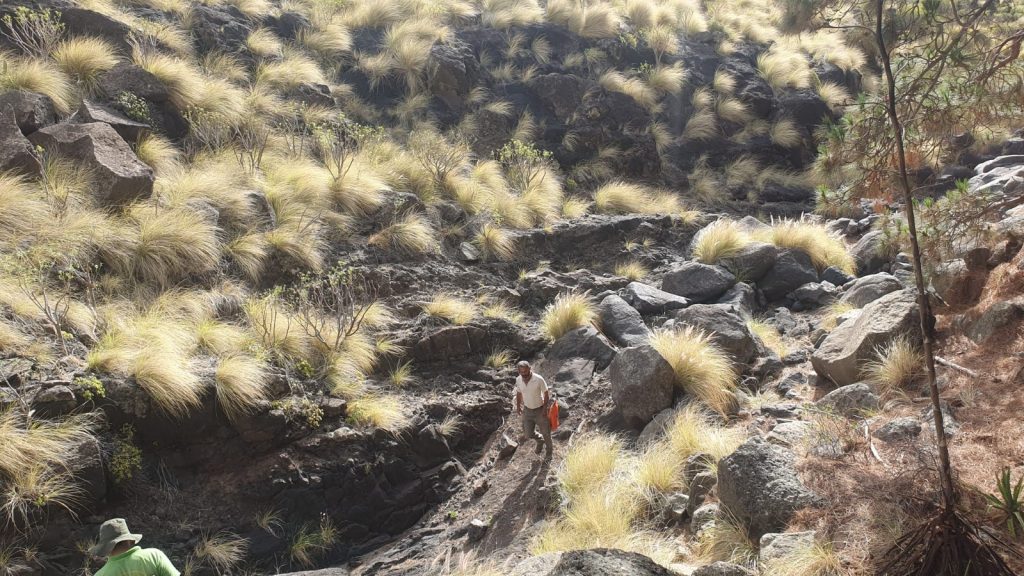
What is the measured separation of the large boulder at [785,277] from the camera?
10.2 metres

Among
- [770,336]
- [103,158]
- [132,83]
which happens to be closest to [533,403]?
[770,336]

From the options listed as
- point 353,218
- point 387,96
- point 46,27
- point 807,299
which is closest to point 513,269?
point 353,218

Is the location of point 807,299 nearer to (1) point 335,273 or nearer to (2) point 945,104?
(2) point 945,104

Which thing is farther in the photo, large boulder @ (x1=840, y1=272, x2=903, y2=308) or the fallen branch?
large boulder @ (x1=840, y1=272, x2=903, y2=308)

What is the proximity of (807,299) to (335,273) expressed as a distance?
22.8 ft

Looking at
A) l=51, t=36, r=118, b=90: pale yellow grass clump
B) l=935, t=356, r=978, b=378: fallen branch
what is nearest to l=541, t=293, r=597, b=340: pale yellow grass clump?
l=935, t=356, r=978, b=378: fallen branch

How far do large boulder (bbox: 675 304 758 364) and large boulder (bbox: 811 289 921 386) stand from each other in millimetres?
883

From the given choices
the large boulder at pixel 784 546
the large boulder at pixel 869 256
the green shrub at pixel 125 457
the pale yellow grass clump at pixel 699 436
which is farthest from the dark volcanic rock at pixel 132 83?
the large boulder at pixel 869 256

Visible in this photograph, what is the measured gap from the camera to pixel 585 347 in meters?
8.70

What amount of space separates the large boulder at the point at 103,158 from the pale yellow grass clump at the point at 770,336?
805cm

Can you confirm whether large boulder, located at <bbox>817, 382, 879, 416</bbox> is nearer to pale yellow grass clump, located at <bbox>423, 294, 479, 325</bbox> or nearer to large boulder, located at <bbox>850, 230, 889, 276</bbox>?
pale yellow grass clump, located at <bbox>423, 294, 479, 325</bbox>

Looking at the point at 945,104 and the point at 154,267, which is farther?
the point at 154,267

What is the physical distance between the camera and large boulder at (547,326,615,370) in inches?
336

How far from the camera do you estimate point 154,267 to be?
7.42 metres
